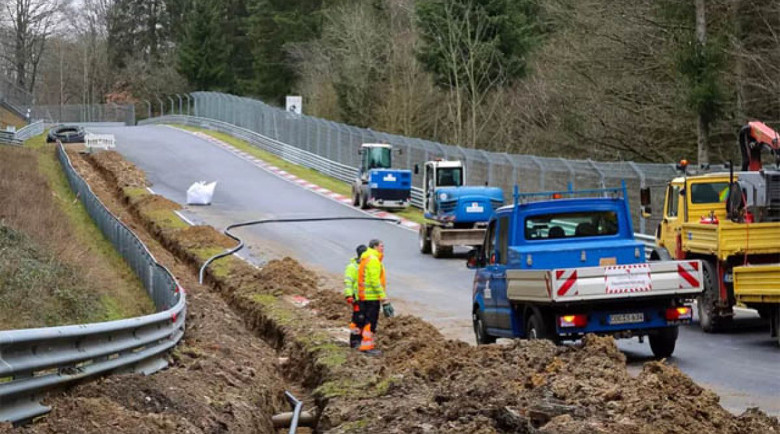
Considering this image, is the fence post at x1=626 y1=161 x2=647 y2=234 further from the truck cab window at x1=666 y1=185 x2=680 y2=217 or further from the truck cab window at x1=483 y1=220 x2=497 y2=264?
the truck cab window at x1=483 y1=220 x2=497 y2=264

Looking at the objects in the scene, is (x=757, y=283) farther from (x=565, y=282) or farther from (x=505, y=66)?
(x=505, y=66)

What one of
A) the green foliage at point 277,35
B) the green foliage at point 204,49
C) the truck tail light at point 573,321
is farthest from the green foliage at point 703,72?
the green foliage at point 204,49

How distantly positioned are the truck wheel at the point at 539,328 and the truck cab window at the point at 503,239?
4.94 feet

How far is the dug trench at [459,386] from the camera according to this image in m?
9.23

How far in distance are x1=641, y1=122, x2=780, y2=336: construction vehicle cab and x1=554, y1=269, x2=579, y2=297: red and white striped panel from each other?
348 cm

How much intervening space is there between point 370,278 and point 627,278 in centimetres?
383

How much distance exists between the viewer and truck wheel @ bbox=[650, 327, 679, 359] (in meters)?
15.6

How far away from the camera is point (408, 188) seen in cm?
4288

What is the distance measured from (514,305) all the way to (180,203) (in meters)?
30.5

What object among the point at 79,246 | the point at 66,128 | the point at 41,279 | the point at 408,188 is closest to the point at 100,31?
the point at 66,128

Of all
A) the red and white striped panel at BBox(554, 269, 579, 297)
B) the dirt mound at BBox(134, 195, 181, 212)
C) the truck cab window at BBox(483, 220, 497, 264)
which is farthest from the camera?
the dirt mound at BBox(134, 195, 181, 212)

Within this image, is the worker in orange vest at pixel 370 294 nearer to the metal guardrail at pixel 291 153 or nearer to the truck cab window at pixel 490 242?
the truck cab window at pixel 490 242

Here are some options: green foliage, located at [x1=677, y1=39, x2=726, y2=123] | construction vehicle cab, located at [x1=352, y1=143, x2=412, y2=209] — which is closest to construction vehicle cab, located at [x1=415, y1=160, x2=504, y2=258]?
green foliage, located at [x1=677, y1=39, x2=726, y2=123]

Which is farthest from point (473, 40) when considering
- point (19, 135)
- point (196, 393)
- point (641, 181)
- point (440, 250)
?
point (196, 393)
